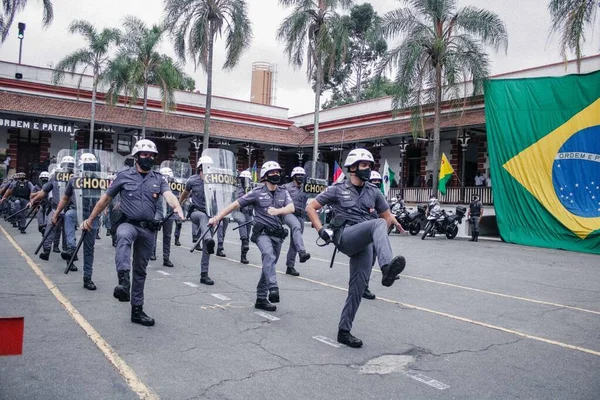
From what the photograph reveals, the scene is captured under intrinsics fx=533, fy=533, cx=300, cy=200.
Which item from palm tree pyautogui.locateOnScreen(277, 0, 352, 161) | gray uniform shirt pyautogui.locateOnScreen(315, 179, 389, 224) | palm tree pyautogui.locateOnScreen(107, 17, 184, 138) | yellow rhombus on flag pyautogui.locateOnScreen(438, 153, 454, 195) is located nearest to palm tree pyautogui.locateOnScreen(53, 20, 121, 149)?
palm tree pyautogui.locateOnScreen(107, 17, 184, 138)

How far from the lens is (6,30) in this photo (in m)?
21.4

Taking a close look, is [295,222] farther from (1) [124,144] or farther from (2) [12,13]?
(1) [124,144]

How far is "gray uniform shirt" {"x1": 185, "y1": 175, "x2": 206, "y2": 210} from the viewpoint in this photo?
980 centimetres

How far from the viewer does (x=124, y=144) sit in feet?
109

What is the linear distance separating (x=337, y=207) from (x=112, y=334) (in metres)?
2.51

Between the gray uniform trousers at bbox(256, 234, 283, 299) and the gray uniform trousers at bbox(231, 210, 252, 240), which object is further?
the gray uniform trousers at bbox(231, 210, 252, 240)

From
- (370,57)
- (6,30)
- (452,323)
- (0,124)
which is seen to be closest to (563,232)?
(452,323)

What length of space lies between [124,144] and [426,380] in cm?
3198

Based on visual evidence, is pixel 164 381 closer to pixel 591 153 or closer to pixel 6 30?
pixel 591 153

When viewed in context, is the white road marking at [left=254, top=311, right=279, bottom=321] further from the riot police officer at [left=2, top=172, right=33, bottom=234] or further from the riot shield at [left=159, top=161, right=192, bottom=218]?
the riot police officer at [left=2, top=172, right=33, bottom=234]

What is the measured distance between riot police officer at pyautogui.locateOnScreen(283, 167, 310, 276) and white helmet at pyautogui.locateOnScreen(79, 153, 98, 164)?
11.0 ft

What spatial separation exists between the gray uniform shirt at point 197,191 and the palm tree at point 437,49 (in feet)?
46.7

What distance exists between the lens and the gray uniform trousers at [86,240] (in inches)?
298

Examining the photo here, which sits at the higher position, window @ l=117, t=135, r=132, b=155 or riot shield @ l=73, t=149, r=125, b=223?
window @ l=117, t=135, r=132, b=155
